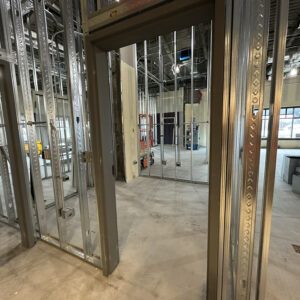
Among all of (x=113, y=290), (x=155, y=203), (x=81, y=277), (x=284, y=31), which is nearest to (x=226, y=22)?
(x=284, y=31)

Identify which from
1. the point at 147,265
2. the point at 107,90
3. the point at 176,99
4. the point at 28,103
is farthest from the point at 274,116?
the point at 176,99

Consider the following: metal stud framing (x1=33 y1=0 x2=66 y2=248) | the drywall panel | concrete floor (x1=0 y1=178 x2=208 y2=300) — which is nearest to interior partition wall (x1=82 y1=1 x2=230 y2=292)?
concrete floor (x1=0 y1=178 x2=208 y2=300)

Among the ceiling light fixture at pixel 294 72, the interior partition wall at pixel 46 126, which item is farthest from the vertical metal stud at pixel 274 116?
the ceiling light fixture at pixel 294 72

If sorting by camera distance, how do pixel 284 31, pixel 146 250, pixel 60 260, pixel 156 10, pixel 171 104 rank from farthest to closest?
pixel 171 104
pixel 146 250
pixel 60 260
pixel 156 10
pixel 284 31

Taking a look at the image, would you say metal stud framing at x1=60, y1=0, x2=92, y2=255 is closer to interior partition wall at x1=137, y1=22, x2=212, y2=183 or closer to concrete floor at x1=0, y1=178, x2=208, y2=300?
concrete floor at x1=0, y1=178, x2=208, y2=300

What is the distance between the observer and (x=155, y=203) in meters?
3.18

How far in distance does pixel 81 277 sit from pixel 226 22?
219 centimetres

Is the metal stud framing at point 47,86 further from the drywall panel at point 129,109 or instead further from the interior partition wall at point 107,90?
the drywall panel at point 129,109

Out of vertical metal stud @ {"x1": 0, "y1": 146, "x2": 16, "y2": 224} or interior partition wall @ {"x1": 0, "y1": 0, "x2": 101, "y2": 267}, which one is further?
vertical metal stud @ {"x1": 0, "y1": 146, "x2": 16, "y2": 224}

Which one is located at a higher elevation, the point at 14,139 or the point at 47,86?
the point at 47,86

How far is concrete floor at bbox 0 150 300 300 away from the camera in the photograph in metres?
1.48

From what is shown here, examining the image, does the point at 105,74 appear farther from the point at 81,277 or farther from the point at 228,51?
the point at 81,277

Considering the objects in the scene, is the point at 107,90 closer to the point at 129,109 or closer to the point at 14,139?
the point at 14,139

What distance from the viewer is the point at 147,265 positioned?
69.4 inches
